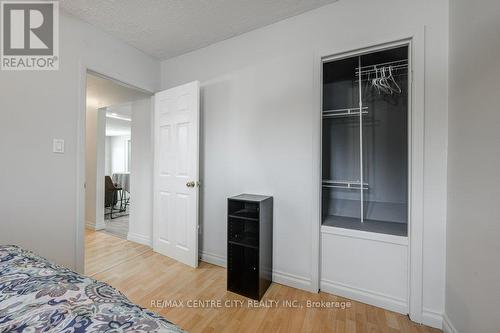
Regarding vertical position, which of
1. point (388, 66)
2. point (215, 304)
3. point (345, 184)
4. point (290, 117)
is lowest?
point (215, 304)

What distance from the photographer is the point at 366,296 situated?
181cm

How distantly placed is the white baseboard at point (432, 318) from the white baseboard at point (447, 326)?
3 centimetres

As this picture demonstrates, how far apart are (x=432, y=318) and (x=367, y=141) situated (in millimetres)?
1565

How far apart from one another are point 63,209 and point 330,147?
2.75m

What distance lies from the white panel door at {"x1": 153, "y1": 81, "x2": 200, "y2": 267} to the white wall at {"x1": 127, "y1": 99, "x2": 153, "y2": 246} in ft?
1.08

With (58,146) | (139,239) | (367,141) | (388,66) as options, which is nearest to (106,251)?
(139,239)

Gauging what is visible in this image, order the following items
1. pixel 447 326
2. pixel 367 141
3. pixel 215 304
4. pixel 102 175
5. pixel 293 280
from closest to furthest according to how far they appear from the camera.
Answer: pixel 447 326 → pixel 215 304 → pixel 293 280 → pixel 367 141 → pixel 102 175

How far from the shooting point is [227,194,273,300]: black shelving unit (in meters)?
1.92

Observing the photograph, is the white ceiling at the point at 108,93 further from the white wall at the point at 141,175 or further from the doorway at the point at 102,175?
the white wall at the point at 141,175

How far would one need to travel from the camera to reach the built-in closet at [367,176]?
5.83ft

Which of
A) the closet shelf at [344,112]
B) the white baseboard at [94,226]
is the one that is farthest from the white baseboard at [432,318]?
Result: the white baseboard at [94,226]

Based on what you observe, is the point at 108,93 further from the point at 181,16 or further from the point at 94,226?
the point at 94,226
